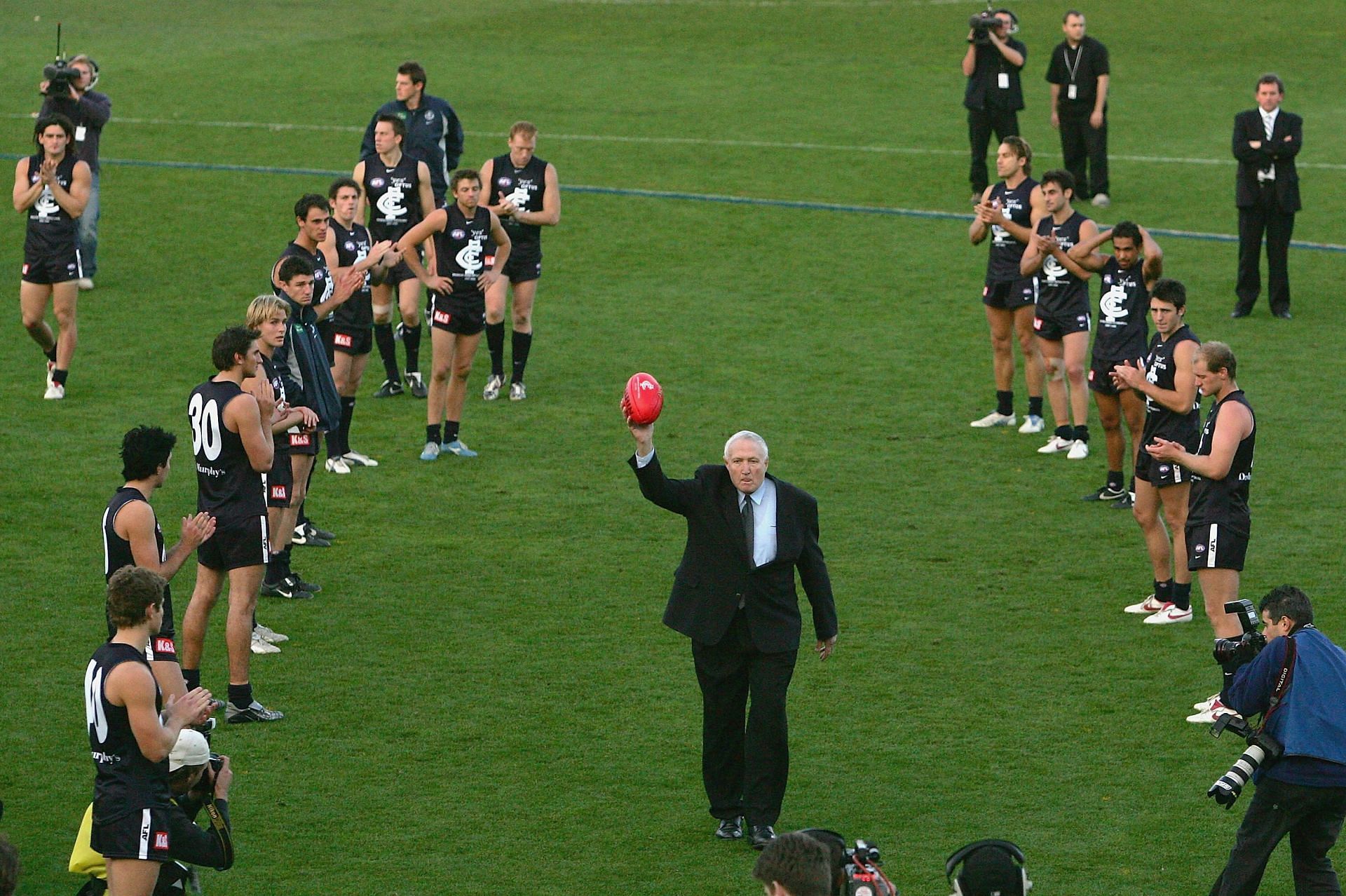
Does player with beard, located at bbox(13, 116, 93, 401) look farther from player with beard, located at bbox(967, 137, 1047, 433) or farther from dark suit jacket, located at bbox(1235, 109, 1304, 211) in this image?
dark suit jacket, located at bbox(1235, 109, 1304, 211)

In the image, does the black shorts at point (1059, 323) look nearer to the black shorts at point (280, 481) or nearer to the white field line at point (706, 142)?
the black shorts at point (280, 481)

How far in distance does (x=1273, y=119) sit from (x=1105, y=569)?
8.28 meters

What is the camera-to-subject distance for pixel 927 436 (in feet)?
51.7

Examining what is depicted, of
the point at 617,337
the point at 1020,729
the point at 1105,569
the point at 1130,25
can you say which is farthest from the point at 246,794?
the point at 1130,25

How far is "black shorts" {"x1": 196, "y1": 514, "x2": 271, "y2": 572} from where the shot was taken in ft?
32.2

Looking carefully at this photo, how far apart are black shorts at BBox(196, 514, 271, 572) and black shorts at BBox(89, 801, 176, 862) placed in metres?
2.79

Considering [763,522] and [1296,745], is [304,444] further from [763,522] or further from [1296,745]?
[1296,745]

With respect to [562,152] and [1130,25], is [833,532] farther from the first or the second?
[1130,25]

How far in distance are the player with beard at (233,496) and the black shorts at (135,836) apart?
273cm

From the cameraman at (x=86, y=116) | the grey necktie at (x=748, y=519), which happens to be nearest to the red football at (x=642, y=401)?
the grey necktie at (x=748, y=519)

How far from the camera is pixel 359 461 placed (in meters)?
14.9

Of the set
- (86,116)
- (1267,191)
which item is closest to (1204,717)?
(1267,191)

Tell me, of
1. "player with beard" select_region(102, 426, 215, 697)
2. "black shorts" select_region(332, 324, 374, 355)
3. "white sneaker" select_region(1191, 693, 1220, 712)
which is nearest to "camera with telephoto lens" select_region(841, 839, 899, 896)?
"player with beard" select_region(102, 426, 215, 697)

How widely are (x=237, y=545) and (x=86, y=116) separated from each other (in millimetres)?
10992
